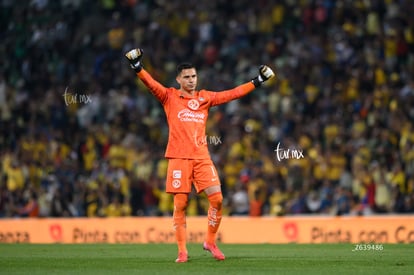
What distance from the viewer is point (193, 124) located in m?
13.6

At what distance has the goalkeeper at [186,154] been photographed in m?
13.5

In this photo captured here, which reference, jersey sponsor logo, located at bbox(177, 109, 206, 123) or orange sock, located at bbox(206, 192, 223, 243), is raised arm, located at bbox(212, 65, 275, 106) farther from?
orange sock, located at bbox(206, 192, 223, 243)

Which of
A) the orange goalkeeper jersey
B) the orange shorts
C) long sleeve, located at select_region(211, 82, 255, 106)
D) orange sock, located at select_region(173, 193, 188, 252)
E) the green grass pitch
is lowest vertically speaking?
the green grass pitch

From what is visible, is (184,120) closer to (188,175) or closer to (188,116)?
(188,116)

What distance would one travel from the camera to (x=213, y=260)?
1385 cm

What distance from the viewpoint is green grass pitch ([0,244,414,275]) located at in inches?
484

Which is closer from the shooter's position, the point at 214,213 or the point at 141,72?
the point at 141,72

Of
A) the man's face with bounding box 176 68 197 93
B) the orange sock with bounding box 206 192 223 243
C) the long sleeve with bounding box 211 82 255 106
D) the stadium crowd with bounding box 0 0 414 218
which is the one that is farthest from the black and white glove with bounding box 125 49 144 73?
the stadium crowd with bounding box 0 0 414 218

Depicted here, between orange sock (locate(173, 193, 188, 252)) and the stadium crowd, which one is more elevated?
the stadium crowd

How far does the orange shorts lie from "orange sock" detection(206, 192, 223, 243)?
17 cm

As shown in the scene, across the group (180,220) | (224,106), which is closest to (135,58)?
(180,220)

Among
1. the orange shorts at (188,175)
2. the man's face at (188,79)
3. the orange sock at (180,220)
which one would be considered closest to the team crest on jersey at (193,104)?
the man's face at (188,79)

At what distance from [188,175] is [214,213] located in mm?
595

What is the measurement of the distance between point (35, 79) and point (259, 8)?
20.0ft
